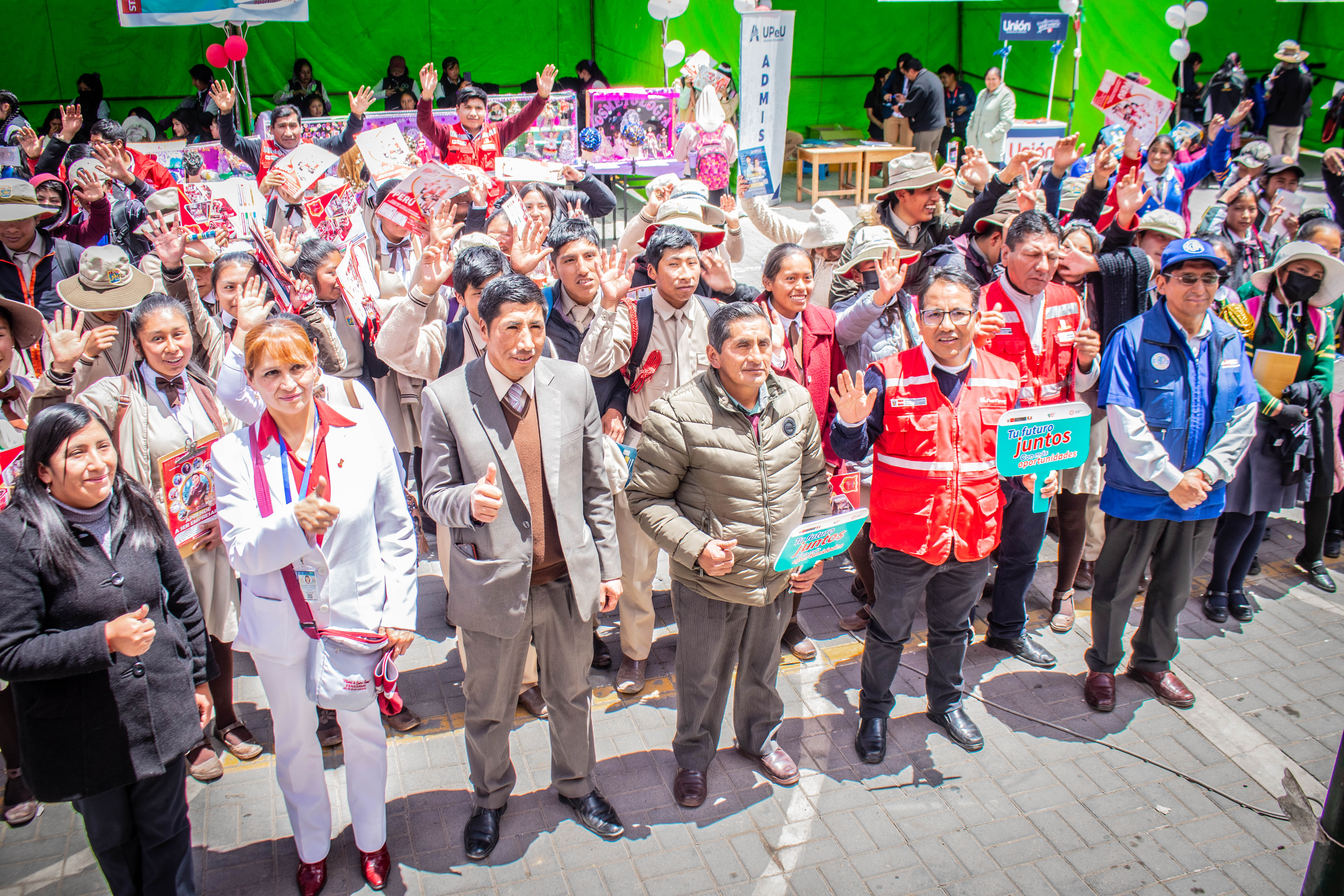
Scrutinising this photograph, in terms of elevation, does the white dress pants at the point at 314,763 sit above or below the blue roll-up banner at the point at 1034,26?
below

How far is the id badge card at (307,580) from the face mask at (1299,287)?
5.47m

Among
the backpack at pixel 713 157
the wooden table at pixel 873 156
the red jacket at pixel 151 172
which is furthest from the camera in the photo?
the wooden table at pixel 873 156

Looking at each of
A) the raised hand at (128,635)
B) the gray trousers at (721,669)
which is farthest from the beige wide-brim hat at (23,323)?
the gray trousers at (721,669)

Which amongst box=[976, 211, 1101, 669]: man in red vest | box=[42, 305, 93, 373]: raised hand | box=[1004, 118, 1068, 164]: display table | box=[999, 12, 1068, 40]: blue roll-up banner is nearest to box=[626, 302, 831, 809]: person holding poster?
box=[976, 211, 1101, 669]: man in red vest

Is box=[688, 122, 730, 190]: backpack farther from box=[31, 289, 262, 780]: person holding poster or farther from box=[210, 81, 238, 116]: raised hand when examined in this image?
box=[31, 289, 262, 780]: person holding poster

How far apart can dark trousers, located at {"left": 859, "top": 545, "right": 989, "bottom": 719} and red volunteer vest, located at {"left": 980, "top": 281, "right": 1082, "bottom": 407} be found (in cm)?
110

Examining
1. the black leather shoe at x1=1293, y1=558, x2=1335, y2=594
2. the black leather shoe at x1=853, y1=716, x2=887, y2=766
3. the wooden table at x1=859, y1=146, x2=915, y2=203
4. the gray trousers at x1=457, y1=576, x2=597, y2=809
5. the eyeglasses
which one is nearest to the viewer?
the gray trousers at x1=457, y1=576, x2=597, y2=809

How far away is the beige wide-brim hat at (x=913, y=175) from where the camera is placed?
222 inches

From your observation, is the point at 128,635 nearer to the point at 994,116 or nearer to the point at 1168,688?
the point at 1168,688

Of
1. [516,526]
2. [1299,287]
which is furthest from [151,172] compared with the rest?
[1299,287]

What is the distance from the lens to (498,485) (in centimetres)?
354

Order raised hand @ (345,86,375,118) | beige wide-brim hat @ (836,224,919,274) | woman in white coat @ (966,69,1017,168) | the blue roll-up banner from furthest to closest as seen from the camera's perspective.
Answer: the blue roll-up banner, woman in white coat @ (966,69,1017,168), raised hand @ (345,86,375,118), beige wide-brim hat @ (836,224,919,274)

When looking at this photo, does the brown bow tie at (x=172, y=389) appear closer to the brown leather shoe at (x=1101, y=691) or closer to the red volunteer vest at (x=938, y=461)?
the red volunteer vest at (x=938, y=461)

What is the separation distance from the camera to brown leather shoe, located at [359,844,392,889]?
11.9 ft
